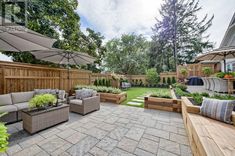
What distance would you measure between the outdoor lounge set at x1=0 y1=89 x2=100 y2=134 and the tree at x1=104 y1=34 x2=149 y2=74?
11.2 metres

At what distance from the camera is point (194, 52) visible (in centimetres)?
1567

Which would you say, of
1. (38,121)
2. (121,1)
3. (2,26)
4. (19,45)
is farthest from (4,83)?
(121,1)

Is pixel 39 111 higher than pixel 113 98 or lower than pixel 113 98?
higher

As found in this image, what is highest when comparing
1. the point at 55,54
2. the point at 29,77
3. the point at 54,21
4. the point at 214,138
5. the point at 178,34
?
the point at 178,34

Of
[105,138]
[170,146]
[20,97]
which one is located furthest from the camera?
[20,97]

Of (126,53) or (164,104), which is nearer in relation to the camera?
(164,104)

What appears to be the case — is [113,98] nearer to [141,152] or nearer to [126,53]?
[141,152]

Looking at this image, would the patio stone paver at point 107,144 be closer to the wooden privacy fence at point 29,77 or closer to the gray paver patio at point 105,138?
the gray paver patio at point 105,138

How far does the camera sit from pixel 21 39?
2.63 m

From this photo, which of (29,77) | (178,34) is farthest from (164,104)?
(178,34)

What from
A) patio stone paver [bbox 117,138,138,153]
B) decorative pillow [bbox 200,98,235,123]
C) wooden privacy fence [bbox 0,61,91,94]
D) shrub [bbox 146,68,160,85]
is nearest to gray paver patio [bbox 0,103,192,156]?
patio stone paver [bbox 117,138,138,153]

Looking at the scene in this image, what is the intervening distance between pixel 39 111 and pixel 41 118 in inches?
7.5

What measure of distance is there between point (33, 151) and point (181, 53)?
18734 millimetres

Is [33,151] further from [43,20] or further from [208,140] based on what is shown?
[43,20]
